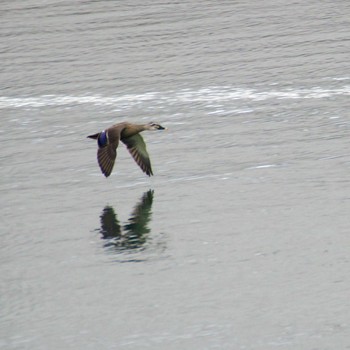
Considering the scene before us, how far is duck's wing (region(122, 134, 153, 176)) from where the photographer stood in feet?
65.3

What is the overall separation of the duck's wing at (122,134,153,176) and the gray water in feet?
0.64

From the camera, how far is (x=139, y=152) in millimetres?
20125

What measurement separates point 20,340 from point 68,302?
116 cm

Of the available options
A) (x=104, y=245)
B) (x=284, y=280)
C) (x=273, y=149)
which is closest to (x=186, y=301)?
(x=284, y=280)

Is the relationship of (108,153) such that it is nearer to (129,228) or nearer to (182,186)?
(182,186)

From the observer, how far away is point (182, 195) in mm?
18891

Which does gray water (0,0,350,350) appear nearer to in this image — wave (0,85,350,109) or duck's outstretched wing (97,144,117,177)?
wave (0,85,350,109)

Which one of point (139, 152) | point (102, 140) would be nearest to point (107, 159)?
point (102, 140)

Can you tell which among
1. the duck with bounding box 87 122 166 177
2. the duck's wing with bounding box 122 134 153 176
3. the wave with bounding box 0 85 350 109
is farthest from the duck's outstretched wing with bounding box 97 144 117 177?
the wave with bounding box 0 85 350 109

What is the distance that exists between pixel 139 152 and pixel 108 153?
0.65m

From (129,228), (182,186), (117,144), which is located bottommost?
(182,186)

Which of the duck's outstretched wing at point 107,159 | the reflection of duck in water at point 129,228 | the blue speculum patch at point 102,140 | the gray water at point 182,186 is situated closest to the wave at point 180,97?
the gray water at point 182,186

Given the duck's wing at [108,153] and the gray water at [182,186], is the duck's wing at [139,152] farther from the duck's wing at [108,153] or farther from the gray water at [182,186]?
the duck's wing at [108,153]

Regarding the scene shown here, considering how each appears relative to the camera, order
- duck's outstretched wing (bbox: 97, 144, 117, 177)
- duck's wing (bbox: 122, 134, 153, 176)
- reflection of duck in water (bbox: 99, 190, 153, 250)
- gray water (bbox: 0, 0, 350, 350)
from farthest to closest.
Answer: duck's wing (bbox: 122, 134, 153, 176) < duck's outstretched wing (bbox: 97, 144, 117, 177) < reflection of duck in water (bbox: 99, 190, 153, 250) < gray water (bbox: 0, 0, 350, 350)
